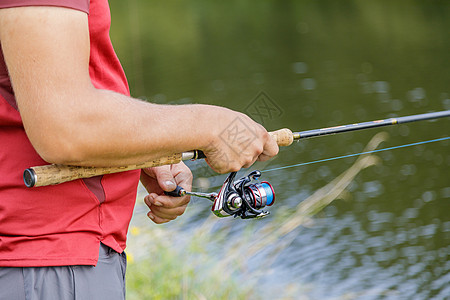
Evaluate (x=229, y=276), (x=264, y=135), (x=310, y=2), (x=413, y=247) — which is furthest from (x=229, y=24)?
(x=264, y=135)

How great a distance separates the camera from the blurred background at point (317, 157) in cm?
346

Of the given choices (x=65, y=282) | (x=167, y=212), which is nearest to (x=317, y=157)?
(x=167, y=212)

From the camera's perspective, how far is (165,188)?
160 centimetres

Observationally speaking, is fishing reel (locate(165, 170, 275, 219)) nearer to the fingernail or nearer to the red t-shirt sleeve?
the fingernail

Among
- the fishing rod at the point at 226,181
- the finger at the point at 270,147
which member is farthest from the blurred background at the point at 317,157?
the finger at the point at 270,147

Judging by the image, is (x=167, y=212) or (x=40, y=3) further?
(x=167, y=212)

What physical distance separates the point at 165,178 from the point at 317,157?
15.3 feet

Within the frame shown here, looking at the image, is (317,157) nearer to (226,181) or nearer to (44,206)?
(226,181)

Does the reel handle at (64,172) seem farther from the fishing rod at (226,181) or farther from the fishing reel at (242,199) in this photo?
the fishing reel at (242,199)

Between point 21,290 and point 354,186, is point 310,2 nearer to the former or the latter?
point 354,186

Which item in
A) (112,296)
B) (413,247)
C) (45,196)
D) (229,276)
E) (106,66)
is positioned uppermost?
(106,66)

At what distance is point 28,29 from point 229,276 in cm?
244

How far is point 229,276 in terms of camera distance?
126 inches

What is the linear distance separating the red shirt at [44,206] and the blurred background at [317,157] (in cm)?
118
